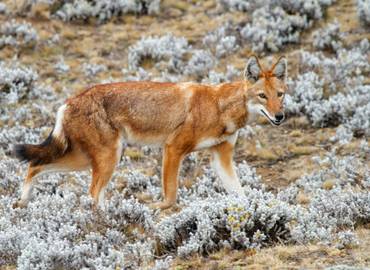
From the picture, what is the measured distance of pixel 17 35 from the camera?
14.7 m

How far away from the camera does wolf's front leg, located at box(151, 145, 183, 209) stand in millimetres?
8672

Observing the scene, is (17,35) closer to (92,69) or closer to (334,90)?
(92,69)

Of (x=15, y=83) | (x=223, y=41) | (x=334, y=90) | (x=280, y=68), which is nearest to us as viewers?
(x=280, y=68)

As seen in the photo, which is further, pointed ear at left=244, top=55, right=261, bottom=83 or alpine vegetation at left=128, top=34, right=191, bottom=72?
alpine vegetation at left=128, top=34, right=191, bottom=72

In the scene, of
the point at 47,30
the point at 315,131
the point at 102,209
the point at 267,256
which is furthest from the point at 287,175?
the point at 47,30

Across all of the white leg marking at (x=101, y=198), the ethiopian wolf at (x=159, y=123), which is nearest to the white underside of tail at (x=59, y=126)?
the ethiopian wolf at (x=159, y=123)

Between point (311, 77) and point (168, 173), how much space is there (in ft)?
17.0

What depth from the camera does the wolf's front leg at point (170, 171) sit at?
8672 mm

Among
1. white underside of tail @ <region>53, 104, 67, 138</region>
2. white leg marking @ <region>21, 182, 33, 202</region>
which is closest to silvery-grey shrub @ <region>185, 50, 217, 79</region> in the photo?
white underside of tail @ <region>53, 104, 67, 138</region>

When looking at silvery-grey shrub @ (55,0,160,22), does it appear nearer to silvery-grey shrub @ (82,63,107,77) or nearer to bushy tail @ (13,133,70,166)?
silvery-grey shrub @ (82,63,107,77)

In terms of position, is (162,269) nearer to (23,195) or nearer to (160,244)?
(160,244)

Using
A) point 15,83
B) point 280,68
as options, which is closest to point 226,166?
point 280,68

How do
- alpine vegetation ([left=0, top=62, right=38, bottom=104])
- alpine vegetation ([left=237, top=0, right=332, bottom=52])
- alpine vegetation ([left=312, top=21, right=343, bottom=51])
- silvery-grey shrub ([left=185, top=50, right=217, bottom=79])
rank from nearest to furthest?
alpine vegetation ([left=0, top=62, right=38, bottom=104]) → silvery-grey shrub ([left=185, top=50, right=217, bottom=79]) → alpine vegetation ([left=312, top=21, right=343, bottom=51]) → alpine vegetation ([left=237, top=0, right=332, bottom=52])

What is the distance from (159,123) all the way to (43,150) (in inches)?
56.4
